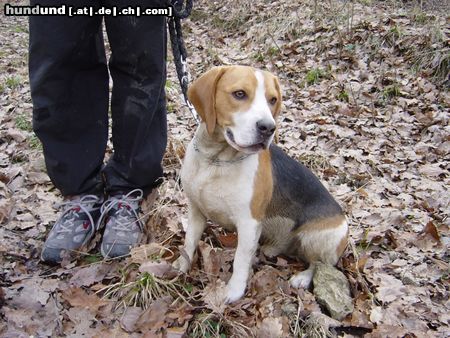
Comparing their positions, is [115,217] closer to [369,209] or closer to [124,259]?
[124,259]

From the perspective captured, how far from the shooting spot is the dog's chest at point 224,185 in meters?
2.51

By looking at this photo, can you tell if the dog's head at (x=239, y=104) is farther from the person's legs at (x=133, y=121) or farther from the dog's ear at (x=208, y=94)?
the person's legs at (x=133, y=121)

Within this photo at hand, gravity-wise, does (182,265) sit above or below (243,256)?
below

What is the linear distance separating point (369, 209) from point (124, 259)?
2.14 meters

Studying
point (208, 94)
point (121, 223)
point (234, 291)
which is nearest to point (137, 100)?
point (208, 94)

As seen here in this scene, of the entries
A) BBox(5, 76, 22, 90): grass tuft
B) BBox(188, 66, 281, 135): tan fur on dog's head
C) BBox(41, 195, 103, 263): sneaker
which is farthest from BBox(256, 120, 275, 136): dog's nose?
BBox(5, 76, 22, 90): grass tuft

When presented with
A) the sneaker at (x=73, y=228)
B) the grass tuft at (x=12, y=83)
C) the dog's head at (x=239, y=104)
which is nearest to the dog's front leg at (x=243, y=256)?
the dog's head at (x=239, y=104)

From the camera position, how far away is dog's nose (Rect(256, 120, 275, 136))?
2.22 metres

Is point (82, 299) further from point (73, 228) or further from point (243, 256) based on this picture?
point (243, 256)

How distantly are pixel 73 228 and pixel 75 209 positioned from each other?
0.14m

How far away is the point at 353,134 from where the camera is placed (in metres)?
5.21

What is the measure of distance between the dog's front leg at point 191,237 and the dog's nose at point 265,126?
791 mm

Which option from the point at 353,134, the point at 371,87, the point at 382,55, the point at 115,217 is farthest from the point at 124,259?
the point at 382,55

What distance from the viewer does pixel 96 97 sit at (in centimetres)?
300
